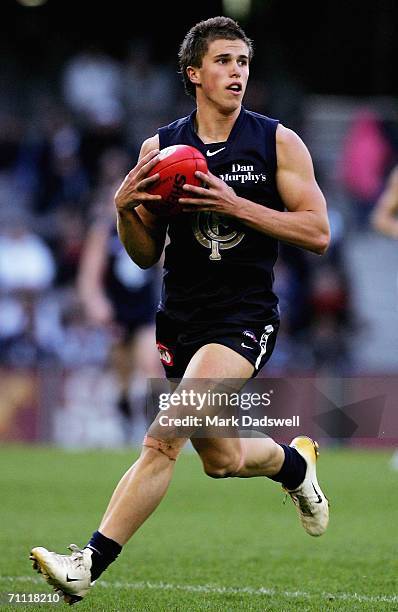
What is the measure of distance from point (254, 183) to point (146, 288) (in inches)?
350

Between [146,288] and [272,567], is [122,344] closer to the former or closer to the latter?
[146,288]

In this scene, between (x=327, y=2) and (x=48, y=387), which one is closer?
(x=48, y=387)

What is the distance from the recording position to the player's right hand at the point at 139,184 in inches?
229

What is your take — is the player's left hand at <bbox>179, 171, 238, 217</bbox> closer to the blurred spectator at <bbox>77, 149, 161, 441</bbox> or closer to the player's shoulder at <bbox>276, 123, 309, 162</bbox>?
the player's shoulder at <bbox>276, 123, 309, 162</bbox>

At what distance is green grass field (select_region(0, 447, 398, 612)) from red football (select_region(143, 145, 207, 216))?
5.79 feet

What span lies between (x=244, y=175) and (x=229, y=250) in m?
0.35

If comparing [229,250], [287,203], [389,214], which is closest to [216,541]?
[229,250]

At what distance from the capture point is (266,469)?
20.5ft

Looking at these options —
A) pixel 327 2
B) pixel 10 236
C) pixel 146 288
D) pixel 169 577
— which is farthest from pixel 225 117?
pixel 327 2

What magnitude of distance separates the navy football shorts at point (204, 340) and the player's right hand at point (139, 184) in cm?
57

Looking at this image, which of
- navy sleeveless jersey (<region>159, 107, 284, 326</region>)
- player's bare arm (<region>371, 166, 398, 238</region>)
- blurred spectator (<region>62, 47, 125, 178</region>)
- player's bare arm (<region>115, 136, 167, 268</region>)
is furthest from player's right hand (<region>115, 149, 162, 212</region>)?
blurred spectator (<region>62, 47, 125, 178</region>)

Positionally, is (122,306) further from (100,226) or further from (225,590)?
(225,590)

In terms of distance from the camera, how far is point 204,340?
593cm

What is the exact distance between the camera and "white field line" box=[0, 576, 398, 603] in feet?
19.3
